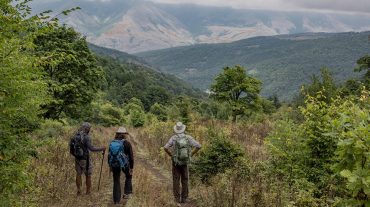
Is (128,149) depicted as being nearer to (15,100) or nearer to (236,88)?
(15,100)

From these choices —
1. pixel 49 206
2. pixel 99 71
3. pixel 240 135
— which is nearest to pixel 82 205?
pixel 49 206

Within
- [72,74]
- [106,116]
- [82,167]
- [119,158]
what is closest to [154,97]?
[106,116]

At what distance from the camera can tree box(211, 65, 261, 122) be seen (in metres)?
43.8

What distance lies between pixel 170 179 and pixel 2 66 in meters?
8.63

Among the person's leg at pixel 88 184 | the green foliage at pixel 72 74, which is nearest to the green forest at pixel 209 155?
the person's leg at pixel 88 184

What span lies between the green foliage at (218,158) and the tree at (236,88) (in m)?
30.8

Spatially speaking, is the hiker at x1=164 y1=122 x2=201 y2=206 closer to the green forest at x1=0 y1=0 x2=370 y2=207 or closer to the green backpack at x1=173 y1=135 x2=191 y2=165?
the green backpack at x1=173 y1=135 x2=191 y2=165

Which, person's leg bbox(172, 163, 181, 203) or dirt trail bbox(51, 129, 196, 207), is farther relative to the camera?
person's leg bbox(172, 163, 181, 203)

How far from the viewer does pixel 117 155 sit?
10.4 meters

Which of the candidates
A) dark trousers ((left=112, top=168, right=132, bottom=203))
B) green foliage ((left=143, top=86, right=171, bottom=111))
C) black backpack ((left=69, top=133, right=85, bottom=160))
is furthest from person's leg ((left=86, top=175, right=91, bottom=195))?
green foliage ((left=143, top=86, right=171, bottom=111))

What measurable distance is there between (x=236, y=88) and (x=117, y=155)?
33.7m

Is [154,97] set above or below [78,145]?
below

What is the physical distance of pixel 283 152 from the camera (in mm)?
10422

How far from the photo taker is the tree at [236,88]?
43.8 meters
